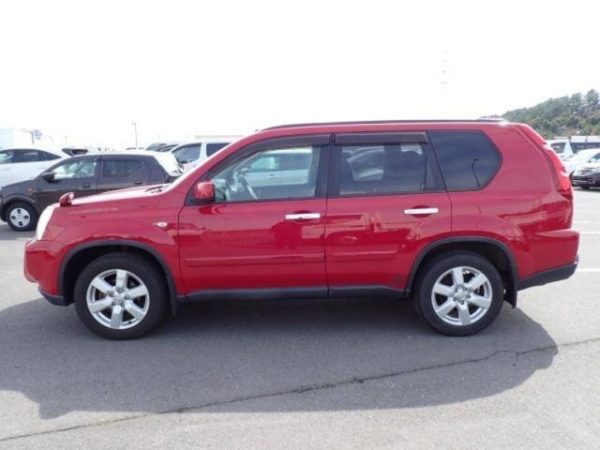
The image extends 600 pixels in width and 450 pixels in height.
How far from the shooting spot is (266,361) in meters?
3.74

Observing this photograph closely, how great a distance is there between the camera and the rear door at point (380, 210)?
396 centimetres

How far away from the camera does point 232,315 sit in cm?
475

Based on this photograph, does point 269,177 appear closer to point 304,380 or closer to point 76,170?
point 304,380

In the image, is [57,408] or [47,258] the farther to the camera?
[47,258]

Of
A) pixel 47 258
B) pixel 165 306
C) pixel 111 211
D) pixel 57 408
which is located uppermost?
pixel 111 211

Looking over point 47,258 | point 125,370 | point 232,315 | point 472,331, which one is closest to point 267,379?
point 125,370

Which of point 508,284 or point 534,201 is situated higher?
point 534,201

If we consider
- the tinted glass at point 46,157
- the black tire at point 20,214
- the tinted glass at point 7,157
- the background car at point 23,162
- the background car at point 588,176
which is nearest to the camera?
the black tire at point 20,214

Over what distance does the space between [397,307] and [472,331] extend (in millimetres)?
908

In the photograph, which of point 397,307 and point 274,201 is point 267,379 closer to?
point 274,201

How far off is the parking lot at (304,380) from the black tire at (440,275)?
11cm

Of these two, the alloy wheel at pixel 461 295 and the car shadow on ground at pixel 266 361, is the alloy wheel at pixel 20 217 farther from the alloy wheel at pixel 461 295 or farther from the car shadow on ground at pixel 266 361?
the alloy wheel at pixel 461 295

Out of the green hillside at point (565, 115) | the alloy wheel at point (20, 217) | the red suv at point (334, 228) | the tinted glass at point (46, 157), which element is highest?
the green hillside at point (565, 115)

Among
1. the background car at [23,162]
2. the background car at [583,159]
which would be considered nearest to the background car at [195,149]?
the background car at [23,162]
